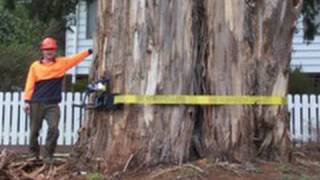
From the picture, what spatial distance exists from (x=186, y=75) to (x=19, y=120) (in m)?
9.51

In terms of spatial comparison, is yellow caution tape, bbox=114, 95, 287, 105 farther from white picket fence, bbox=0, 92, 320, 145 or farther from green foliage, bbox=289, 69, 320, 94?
green foliage, bbox=289, 69, 320, 94

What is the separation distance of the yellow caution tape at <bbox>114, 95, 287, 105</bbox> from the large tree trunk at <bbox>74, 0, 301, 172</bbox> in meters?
0.06

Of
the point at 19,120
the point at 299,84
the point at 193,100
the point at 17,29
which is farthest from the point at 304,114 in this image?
the point at 17,29

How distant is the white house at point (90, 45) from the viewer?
24.0 m

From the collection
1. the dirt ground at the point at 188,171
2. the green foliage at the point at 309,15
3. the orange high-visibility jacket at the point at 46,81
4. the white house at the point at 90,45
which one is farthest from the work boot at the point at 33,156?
the white house at the point at 90,45

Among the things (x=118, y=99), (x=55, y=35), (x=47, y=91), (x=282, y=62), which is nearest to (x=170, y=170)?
(x=118, y=99)

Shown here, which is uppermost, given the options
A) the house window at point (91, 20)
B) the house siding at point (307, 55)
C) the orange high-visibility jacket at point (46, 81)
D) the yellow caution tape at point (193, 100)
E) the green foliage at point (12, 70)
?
the house window at point (91, 20)

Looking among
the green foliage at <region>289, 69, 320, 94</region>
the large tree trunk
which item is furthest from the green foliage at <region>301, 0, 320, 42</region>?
the large tree trunk

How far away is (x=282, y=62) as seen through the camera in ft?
27.7

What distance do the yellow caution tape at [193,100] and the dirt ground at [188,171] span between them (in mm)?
634

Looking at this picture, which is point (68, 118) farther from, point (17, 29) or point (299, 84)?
point (17, 29)

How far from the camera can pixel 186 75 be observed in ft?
26.1

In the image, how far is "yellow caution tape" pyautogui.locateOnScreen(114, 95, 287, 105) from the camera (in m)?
7.84

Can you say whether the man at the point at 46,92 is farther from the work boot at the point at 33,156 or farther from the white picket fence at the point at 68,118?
the white picket fence at the point at 68,118
